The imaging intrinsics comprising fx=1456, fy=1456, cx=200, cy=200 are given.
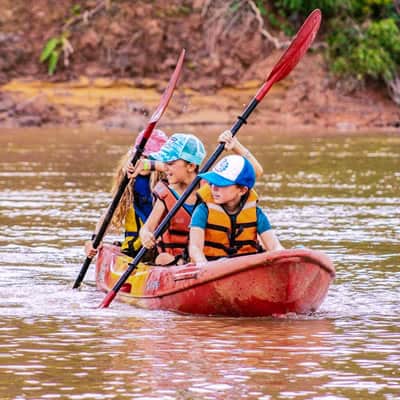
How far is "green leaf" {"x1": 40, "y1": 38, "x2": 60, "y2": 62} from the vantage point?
34.7 meters

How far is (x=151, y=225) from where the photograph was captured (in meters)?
10.2

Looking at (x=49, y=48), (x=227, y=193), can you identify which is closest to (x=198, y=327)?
(x=227, y=193)

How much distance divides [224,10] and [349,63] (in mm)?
3333

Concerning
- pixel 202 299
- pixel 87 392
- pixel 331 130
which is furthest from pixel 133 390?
pixel 331 130

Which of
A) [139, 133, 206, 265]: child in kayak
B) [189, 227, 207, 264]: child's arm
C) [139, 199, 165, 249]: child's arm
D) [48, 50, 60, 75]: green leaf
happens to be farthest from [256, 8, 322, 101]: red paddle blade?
[48, 50, 60, 75]: green leaf

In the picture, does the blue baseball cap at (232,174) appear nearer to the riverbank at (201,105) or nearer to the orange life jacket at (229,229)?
the orange life jacket at (229,229)

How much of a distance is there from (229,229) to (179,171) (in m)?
0.81

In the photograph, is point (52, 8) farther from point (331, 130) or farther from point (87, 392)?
point (87, 392)

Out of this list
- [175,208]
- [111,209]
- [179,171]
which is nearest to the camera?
[175,208]

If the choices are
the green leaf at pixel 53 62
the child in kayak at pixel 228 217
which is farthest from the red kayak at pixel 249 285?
the green leaf at pixel 53 62

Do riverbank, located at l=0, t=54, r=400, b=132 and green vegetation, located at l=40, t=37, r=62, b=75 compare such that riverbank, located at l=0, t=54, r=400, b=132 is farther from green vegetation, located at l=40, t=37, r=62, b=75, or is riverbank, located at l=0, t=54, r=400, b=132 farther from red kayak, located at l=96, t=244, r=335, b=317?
red kayak, located at l=96, t=244, r=335, b=317

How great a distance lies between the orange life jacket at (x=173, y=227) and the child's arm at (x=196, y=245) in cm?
63

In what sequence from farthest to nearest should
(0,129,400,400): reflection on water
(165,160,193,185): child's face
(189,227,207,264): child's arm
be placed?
(165,160,193,185): child's face, (189,227,207,264): child's arm, (0,129,400,400): reflection on water

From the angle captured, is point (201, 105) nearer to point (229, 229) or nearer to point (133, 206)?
point (133, 206)
